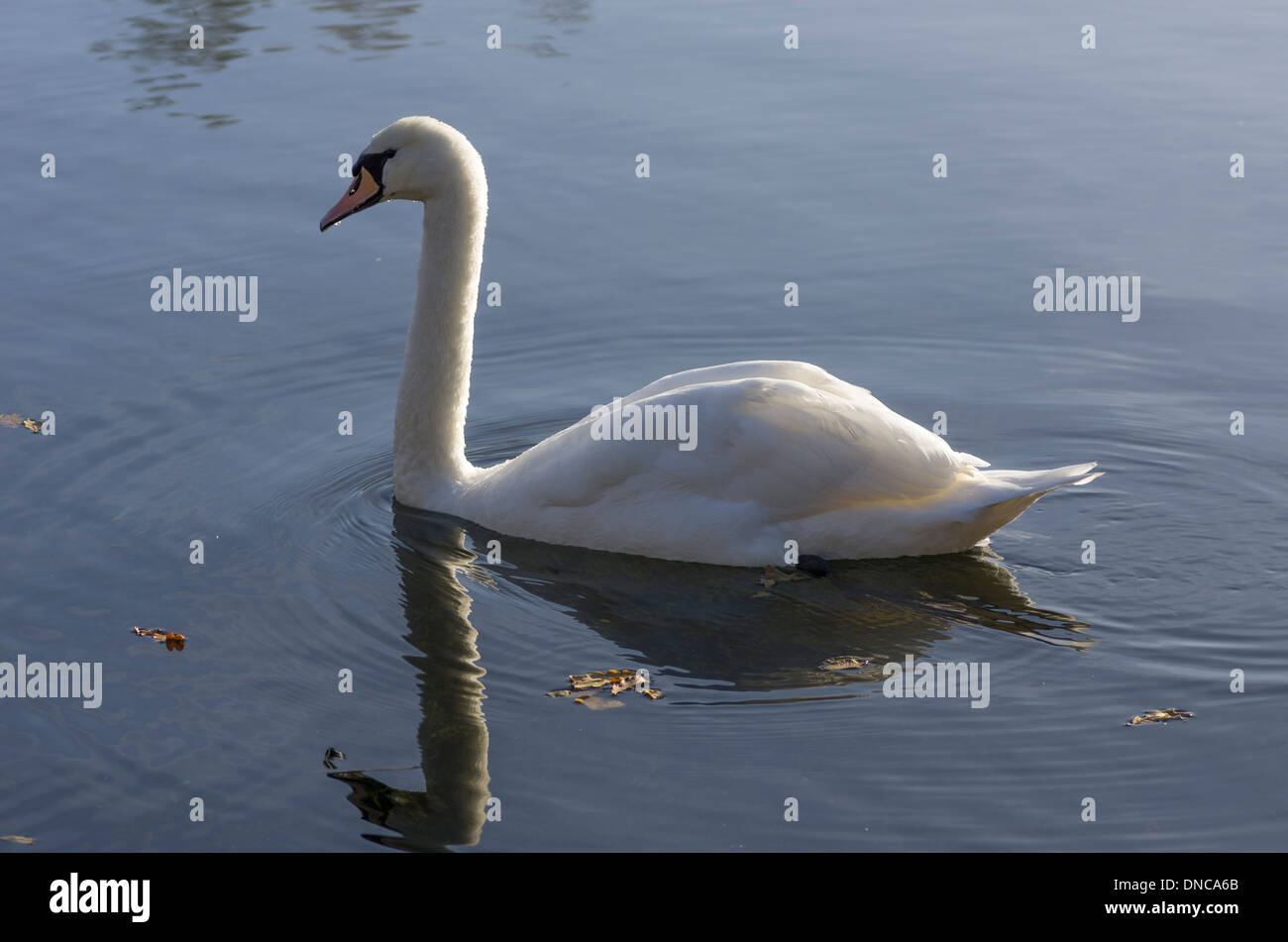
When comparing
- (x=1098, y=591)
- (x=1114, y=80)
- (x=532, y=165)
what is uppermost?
(x=1114, y=80)

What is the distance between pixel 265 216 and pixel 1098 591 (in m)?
7.99

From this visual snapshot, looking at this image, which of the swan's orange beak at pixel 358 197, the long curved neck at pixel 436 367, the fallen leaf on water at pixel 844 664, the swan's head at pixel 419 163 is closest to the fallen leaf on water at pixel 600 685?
the fallen leaf on water at pixel 844 664

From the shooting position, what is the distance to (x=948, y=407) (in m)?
10.0

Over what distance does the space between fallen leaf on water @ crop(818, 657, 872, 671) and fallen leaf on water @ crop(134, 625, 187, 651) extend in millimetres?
2933

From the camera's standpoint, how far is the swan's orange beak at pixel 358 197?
8898mm

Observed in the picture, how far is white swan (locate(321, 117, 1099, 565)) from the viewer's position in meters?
7.92

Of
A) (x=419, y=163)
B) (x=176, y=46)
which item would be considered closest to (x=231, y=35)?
(x=176, y=46)

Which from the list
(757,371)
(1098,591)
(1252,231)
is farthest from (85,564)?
(1252,231)

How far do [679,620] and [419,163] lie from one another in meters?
2.89

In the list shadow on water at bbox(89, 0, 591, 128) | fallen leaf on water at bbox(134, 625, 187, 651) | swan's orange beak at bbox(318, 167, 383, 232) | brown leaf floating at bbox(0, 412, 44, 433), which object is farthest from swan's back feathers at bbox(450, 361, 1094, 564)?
shadow on water at bbox(89, 0, 591, 128)

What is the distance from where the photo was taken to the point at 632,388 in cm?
1042

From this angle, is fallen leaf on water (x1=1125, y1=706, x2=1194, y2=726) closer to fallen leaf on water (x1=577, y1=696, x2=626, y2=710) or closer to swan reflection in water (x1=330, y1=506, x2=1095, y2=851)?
swan reflection in water (x1=330, y1=506, x2=1095, y2=851)

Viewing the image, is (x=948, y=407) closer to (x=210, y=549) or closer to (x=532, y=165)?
(x=210, y=549)

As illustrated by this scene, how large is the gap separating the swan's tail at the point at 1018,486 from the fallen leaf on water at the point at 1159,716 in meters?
1.22
